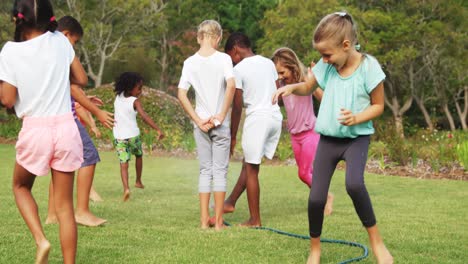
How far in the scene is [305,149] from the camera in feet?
25.0

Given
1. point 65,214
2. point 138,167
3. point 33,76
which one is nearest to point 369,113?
point 65,214

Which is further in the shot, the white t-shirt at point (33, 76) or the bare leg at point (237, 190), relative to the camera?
the bare leg at point (237, 190)

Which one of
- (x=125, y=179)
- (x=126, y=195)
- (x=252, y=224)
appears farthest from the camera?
(x=125, y=179)

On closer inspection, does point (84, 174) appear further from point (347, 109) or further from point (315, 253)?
point (347, 109)

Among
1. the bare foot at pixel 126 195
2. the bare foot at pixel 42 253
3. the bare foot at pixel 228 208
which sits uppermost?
the bare foot at pixel 42 253

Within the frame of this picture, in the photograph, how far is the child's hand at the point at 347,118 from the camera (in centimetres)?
460

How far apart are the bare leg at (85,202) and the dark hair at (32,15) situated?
2.36 m

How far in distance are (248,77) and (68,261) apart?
3062 millimetres

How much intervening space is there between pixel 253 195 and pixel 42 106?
9.63ft

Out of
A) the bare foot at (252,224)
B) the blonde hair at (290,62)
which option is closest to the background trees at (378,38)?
the blonde hair at (290,62)

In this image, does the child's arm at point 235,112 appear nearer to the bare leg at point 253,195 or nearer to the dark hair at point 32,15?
the bare leg at point 253,195

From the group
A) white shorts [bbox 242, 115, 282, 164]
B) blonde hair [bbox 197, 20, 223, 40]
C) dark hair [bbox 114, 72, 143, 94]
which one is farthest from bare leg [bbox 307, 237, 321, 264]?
dark hair [bbox 114, 72, 143, 94]

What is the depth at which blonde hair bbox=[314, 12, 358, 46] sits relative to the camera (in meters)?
4.80

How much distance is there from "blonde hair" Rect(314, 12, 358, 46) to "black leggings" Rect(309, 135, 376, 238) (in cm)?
68
